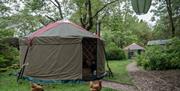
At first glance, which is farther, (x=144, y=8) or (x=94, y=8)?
(x=94, y=8)

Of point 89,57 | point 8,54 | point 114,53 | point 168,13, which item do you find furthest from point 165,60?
point 114,53

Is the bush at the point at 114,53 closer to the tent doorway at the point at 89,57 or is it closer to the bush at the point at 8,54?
the bush at the point at 8,54

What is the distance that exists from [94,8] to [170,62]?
270 inches

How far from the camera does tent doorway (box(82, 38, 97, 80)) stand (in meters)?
7.40

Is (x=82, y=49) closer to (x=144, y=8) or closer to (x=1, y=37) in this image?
(x=144, y=8)

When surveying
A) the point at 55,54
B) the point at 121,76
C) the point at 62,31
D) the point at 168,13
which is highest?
the point at 168,13

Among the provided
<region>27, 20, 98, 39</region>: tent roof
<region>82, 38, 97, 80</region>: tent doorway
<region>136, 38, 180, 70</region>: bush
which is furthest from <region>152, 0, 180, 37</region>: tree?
<region>27, 20, 98, 39</region>: tent roof

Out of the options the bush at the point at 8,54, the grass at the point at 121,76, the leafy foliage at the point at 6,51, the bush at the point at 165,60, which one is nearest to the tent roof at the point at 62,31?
the grass at the point at 121,76

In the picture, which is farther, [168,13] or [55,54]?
[168,13]

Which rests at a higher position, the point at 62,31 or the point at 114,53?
the point at 62,31

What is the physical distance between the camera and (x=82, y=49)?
279 inches

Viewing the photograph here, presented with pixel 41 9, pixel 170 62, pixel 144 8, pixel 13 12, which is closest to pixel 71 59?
pixel 144 8

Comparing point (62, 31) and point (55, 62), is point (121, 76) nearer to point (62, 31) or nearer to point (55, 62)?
point (62, 31)

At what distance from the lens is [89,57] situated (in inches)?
309
